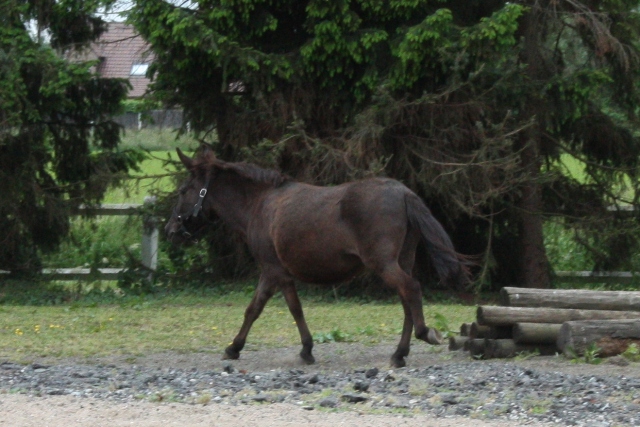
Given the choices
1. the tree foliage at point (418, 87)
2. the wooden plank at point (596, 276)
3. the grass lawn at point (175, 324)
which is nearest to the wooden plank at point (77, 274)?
the grass lawn at point (175, 324)

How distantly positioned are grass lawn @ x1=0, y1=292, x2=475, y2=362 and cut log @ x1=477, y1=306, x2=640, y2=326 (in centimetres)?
210

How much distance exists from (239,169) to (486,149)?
16.3 ft

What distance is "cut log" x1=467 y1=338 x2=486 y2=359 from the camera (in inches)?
368

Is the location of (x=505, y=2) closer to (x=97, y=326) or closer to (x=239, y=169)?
(x=239, y=169)

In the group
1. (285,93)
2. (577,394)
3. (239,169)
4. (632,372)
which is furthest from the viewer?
(285,93)

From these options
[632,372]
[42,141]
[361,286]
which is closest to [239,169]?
[632,372]

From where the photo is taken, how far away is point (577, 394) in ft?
24.1

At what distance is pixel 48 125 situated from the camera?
16.6 metres

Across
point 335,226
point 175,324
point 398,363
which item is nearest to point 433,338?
point 398,363

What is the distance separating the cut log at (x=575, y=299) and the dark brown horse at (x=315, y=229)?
2.32 ft

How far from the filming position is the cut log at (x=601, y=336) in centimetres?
881

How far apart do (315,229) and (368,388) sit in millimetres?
2253

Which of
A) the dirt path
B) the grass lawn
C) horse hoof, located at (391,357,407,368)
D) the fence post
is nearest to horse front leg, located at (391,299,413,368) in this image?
horse hoof, located at (391,357,407,368)

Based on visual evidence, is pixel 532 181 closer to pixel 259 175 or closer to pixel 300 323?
pixel 259 175
